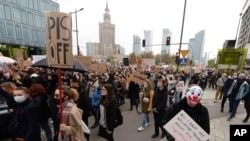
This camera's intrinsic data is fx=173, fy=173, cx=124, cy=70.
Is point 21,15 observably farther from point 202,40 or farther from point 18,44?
point 202,40

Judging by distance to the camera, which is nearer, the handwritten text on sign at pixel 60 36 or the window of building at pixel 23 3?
the handwritten text on sign at pixel 60 36

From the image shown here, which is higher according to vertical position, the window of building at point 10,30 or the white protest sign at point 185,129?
the window of building at point 10,30

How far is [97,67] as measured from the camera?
35.4ft

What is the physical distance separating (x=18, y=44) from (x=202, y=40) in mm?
149103

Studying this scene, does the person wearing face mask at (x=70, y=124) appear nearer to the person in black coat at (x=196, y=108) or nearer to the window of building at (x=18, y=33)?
the person in black coat at (x=196, y=108)

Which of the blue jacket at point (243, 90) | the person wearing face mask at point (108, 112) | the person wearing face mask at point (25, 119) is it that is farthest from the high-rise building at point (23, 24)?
Result: the blue jacket at point (243, 90)

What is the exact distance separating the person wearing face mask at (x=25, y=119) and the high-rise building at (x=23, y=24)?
28465 mm

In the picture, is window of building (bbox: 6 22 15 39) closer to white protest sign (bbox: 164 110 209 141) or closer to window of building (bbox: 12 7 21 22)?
window of building (bbox: 12 7 21 22)

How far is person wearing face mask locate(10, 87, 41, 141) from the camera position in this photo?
10.3 feet

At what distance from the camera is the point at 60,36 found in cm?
269

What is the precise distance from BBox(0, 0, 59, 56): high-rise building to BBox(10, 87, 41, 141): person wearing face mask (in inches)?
1121

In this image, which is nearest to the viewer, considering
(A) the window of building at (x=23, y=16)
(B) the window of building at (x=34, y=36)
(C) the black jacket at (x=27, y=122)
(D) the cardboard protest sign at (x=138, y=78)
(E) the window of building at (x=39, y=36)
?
(C) the black jacket at (x=27, y=122)

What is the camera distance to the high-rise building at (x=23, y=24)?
28.4 metres

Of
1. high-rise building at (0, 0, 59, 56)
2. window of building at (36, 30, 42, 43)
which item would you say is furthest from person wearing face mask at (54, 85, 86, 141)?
window of building at (36, 30, 42, 43)
